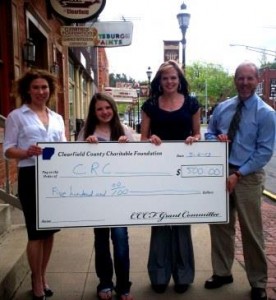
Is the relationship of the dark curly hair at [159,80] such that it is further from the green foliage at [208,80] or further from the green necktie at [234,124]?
the green foliage at [208,80]

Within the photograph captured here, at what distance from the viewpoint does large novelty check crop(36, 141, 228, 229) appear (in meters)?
3.63

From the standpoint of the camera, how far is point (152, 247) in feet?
13.4

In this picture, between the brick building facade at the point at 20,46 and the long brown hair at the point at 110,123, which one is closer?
the long brown hair at the point at 110,123

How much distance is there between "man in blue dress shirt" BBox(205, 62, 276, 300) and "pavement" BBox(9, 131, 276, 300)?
12.4 inches

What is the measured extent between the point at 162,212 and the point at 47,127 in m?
1.15

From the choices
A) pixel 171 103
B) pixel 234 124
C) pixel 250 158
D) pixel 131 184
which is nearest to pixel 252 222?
pixel 250 158

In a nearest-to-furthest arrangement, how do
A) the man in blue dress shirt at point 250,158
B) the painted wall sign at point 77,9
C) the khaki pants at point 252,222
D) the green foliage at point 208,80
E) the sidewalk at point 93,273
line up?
the man in blue dress shirt at point 250,158
the khaki pants at point 252,222
the sidewalk at point 93,273
the painted wall sign at point 77,9
the green foliage at point 208,80

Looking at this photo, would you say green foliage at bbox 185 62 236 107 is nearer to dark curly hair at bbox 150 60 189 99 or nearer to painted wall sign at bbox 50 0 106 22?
painted wall sign at bbox 50 0 106 22

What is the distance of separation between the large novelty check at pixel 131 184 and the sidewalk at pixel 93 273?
2.29 ft

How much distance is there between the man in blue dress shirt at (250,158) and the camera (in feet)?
12.3

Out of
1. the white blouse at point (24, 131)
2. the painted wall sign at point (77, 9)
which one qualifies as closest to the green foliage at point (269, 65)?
the painted wall sign at point (77, 9)

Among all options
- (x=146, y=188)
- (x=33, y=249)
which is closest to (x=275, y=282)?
(x=146, y=188)

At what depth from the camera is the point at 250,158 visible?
379cm

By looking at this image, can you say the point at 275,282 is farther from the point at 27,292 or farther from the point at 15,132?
the point at 15,132
